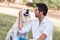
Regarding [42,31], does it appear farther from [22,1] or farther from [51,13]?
[22,1]

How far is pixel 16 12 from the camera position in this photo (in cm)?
243

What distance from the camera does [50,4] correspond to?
231 centimetres

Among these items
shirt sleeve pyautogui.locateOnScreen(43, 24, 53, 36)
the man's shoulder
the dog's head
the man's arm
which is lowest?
the man's arm

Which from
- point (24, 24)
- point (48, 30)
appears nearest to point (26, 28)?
point (24, 24)

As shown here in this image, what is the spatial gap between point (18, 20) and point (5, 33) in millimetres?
228

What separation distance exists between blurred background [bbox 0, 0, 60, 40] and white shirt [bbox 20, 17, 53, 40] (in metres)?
0.05

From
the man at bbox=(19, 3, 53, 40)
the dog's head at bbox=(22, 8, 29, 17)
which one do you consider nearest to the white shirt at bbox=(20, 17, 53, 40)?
the man at bbox=(19, 3, 53, 40)

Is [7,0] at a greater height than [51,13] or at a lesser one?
greater

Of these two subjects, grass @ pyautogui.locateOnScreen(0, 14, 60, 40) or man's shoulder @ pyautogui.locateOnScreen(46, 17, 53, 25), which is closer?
man's shoulder @ pyautogui.locateOnScreen(46, 17, 53, 25)

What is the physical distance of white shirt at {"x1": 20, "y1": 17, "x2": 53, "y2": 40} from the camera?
7.46 feet

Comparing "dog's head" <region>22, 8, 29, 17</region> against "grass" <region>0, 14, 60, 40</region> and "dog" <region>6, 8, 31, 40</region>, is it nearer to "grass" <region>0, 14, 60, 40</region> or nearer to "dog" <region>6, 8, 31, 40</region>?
"dog" <region>6, 8, 31, 40</region>

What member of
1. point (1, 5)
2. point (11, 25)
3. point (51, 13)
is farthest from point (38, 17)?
point (1, 5)

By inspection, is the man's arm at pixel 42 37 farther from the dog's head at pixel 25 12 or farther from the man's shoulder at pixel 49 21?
the dog's head at pixel 25 12

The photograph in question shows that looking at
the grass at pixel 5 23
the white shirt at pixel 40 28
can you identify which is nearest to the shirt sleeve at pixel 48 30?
the white shirt at pixel 40 28
